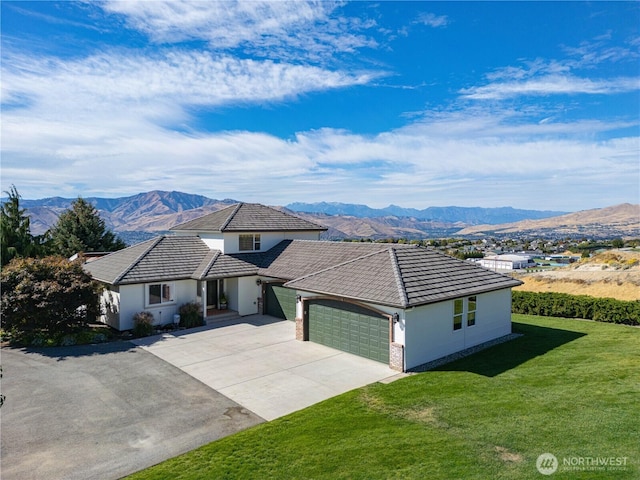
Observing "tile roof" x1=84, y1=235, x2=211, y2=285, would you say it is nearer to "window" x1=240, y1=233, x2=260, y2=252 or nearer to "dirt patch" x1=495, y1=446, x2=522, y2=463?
"window" x1=240, y1=233, x2=260, y2=252

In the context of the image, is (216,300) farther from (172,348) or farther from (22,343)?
(22,343)

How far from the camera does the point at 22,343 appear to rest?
60.0 feet

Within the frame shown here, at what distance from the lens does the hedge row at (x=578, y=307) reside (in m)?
22.0

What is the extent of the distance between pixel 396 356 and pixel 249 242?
1508cm

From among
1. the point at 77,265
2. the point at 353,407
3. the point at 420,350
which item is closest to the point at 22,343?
the point at 77,265

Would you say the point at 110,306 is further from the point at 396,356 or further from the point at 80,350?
the point at 396,356

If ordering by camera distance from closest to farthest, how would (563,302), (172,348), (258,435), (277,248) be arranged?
(258,435)
(172,348)
(563,302)
(277,248)

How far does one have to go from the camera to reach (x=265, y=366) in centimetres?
1545

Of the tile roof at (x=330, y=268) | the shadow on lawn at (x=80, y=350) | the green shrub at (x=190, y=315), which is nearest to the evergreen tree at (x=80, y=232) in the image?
the tile roof at (x=330, y=268)

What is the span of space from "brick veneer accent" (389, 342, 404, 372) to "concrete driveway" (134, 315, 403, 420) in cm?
28

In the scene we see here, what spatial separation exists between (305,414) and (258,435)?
158 centimetres

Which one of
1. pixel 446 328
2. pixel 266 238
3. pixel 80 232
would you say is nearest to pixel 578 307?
pixel 446 328

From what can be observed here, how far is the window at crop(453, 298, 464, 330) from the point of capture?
55.7 feet

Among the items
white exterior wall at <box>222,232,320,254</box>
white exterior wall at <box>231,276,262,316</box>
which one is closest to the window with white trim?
white exterior wall at <box>231,276,262,316</box>
